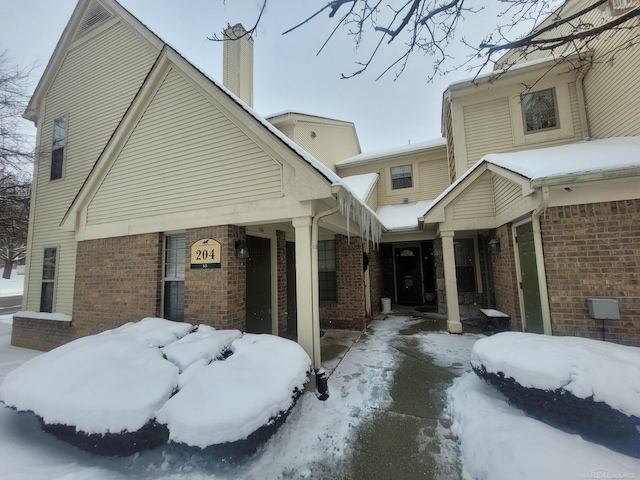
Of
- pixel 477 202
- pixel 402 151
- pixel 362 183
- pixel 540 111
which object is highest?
pixel 402 151

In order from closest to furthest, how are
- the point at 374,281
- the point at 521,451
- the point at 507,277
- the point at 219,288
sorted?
Answer: the point at 521,451
the point at 219,288
the point at 507,277
the point at 374,281

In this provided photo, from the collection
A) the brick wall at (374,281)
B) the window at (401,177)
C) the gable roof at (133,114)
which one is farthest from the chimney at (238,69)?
the window at (401,177)

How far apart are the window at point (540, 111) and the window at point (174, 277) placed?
9.43 meters

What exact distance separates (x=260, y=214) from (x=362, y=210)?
205 centimetres

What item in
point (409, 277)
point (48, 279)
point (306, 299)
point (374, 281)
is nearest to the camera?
point (306, 299)

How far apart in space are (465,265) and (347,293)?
4.18 m

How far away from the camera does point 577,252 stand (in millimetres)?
4164

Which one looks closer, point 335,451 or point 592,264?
point 335,451

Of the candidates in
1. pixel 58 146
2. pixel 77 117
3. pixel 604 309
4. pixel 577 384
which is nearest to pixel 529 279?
pixel 604 309

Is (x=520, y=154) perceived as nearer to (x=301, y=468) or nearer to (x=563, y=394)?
(x=563, y=394)

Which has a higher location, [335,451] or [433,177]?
[433,177]

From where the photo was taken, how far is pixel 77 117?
741 centimetres

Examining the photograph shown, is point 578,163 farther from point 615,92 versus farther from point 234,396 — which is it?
point 234,396

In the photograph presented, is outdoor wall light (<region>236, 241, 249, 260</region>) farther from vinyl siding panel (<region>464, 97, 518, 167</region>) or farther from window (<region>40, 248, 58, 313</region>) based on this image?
vinyl siding panel (<region>464, 97, 518, 167</region>)
